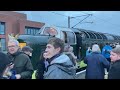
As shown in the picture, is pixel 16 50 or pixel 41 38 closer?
pixel 16 50

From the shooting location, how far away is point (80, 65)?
306 centimetres

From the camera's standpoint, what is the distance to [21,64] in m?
2.49

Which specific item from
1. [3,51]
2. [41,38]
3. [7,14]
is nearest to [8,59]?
[3,51]

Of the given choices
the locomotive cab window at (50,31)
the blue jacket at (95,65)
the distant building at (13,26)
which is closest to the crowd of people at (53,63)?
the blue jacket at (95,65)

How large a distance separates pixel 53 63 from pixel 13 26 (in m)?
0.83

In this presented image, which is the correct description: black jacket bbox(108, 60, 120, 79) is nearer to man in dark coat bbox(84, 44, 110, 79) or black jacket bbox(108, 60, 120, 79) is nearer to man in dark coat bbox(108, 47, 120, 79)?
man in dark coat bbox(108, 47, 120, 79)

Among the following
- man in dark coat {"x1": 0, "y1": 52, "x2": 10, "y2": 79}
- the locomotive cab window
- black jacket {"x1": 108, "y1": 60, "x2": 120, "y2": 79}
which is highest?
the locomotive cab window

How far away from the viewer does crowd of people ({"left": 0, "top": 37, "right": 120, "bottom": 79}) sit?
2.19m

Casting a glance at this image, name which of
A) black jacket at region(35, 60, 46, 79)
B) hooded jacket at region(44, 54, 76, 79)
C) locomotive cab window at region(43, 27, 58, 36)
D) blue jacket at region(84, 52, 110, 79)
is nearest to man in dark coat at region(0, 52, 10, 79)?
black jacket at region(35, 60, 46, 79)

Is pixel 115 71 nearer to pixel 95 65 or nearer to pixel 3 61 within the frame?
pixel 95 65

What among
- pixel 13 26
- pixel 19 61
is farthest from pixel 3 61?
pixel 13 26

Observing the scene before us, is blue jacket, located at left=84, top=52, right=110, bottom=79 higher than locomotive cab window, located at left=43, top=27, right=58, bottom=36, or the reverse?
locomotive cab window, located at left=43, top=27, right=58, bottom=36
